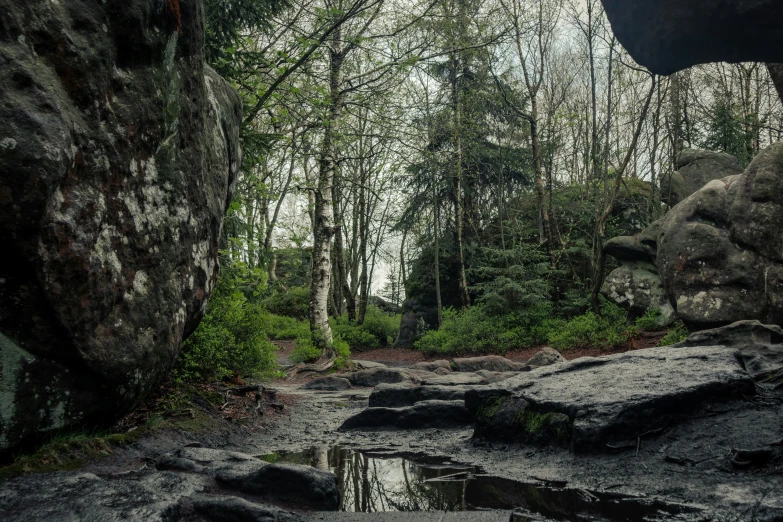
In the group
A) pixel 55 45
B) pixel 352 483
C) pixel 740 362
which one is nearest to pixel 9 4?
pixel 55 45

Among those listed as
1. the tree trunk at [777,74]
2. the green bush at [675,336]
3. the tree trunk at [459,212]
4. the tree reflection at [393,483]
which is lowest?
the tree reflection at [393,483]

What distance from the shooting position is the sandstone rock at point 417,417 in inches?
284

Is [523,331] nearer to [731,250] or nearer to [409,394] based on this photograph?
[731,250]

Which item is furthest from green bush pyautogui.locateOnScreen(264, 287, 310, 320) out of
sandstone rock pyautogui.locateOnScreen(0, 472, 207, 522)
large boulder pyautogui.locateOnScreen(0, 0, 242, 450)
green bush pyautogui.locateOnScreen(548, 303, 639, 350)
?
sandstone rock pyautogui.locateOnScreen(0, 472, 207, 522)

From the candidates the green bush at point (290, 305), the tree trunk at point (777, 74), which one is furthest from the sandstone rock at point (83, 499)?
the green bush at point (290, 305)

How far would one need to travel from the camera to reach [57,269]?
3.59 metres

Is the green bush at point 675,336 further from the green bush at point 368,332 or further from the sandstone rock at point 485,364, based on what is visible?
the green bush at point 368,332

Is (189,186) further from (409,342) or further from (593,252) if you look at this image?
(409,342)

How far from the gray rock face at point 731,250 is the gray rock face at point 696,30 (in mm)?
10922

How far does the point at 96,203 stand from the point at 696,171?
2030 cm

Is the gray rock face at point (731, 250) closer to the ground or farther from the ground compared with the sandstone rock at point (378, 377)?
farther from the ground

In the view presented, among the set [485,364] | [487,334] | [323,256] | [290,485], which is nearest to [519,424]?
[290,485]

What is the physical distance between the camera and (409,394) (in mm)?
8422

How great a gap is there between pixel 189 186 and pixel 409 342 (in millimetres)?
19492
